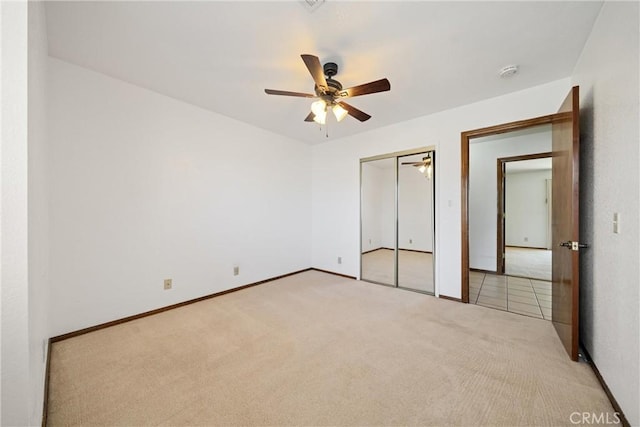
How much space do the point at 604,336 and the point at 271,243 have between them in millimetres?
3708

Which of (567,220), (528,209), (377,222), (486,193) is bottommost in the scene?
(377,222)

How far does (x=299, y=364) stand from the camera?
6.14 ft

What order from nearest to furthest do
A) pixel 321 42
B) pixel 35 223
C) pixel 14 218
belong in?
pixel 14 218
pixel 35 223
pixel 321 42

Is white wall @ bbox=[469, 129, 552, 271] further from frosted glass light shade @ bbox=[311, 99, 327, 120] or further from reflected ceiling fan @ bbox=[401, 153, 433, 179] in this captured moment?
frosted glass light shade @ bbox=[311, 99, 327, 120]

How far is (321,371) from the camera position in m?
1.79

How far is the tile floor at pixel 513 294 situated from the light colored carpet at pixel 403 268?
626 mm

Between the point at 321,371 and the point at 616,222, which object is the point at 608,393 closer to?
the point at 616,222

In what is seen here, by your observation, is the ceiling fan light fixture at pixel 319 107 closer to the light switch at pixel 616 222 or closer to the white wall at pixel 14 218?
the white wall at pixel 14 218

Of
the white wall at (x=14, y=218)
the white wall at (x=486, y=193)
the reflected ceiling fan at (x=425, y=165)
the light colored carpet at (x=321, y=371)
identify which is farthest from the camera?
the white wall at (x=486, y=193)

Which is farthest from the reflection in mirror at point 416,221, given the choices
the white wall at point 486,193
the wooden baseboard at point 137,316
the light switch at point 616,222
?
the wooden baseboard at point 137,316

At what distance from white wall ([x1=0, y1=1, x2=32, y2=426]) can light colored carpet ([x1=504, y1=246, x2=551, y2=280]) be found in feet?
18.8

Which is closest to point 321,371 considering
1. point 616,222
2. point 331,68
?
point 616,222

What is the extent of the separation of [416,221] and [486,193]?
5.97 feet

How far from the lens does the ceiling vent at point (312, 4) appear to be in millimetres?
1564
